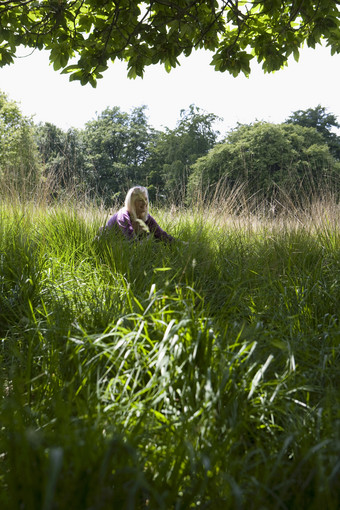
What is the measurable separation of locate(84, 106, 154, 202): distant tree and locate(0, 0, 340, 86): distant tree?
28513 millimetres

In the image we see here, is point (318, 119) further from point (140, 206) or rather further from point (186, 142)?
point (140, 206)

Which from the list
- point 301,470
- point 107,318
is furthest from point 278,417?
point 107,318

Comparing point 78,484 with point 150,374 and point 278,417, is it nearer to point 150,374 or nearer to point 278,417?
point 150,374

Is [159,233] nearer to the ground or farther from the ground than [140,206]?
nearer to the ground

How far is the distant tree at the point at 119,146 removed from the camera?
33.0 metres

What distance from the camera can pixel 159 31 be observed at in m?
3.13

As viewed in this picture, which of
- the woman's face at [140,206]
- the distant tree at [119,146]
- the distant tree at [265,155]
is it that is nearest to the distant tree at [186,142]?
the distant tree at [119,146]

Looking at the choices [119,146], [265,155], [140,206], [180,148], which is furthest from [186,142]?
[140,206]

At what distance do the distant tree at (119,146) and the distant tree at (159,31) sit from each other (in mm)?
28513

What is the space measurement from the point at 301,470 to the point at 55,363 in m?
1.04

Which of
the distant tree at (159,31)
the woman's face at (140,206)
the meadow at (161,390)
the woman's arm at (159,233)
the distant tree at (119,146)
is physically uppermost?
the distant tree at (119,146)

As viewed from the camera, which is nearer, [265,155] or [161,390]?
Result: [161,390]

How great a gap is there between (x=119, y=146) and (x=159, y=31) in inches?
1343

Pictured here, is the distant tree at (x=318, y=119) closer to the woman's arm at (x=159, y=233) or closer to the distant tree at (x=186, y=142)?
the distant tree at (x=186, y=142)
